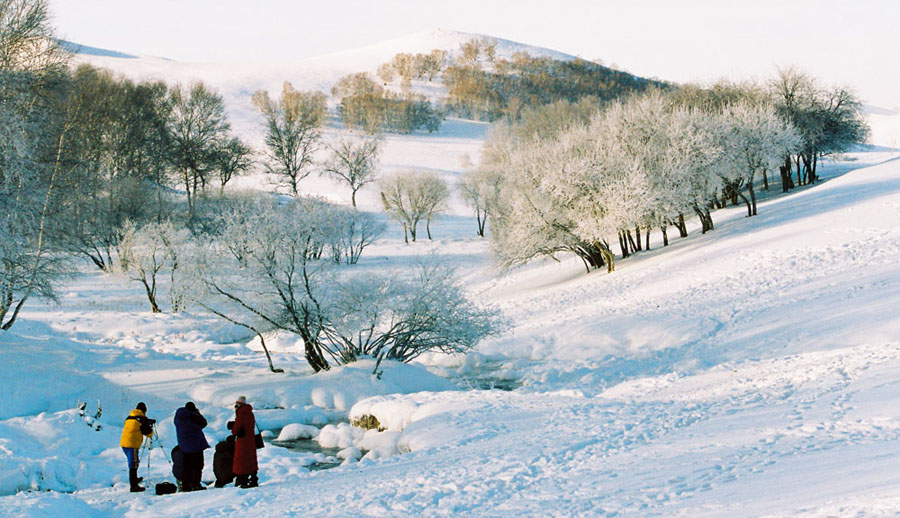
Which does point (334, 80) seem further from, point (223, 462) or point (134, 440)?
point (223, 462)

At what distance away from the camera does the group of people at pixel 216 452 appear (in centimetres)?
922

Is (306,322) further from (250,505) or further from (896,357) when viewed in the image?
(896,357)

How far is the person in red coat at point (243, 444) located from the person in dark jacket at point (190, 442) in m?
0.59

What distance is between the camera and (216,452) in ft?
31.3

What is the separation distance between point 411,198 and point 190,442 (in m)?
44.6

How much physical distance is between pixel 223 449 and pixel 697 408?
24.7ft

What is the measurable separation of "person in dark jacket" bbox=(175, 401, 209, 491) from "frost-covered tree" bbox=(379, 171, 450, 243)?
139 feet

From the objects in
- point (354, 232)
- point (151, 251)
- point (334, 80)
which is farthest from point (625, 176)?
point (334, 80)

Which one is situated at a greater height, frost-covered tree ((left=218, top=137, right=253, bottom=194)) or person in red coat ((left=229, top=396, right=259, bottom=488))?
frost-covered tree ((left=218, top=137, right=253, bottom=194))

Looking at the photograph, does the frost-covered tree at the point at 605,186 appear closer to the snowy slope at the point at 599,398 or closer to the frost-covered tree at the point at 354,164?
the snowy slope at the point at 599,398

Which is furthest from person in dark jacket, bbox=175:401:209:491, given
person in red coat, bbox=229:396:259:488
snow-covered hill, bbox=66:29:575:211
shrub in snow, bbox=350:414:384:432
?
snow-covered hill, bbox=66:29:575:211

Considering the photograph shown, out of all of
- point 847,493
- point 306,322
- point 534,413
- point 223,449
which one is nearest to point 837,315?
point 534,413

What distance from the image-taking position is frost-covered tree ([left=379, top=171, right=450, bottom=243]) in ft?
175

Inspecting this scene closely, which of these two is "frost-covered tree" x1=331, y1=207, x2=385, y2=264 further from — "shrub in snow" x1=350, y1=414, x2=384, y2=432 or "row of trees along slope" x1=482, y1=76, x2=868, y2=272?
"shrub in snow" x1=350, y1=414, x2=384, y2=432
